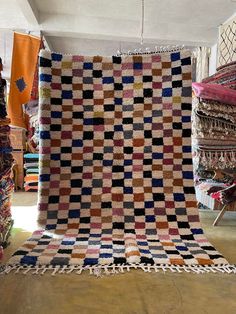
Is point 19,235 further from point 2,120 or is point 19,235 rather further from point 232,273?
point 232,273

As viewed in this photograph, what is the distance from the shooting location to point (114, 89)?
225cm

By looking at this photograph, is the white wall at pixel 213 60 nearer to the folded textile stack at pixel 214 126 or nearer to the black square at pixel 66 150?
the folded textile stack at pixel 214 126

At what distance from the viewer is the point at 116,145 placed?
2223 mm

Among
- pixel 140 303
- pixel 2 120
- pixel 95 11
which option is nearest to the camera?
pixel 140 303

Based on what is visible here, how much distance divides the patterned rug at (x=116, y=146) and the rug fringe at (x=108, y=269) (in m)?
0.39

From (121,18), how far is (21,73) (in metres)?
1.91

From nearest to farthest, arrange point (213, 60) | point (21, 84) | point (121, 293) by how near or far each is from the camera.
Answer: point (121, 293), point (21, 84), point (213, 60)

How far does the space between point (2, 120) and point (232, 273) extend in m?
1.45

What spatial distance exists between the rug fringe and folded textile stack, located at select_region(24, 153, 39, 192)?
3365 mm

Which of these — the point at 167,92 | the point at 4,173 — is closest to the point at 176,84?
the point at 167,92

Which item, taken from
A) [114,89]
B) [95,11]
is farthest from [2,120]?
[95,11]

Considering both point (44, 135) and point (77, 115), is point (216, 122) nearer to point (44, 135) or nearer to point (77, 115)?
point (77, 115)

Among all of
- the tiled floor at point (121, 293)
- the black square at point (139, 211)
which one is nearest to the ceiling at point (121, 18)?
the black square at point (139, 211)

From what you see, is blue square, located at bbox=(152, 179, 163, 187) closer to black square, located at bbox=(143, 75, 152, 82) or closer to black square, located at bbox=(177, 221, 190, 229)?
black square, located at bbox=(177, 221, 190, 229)
